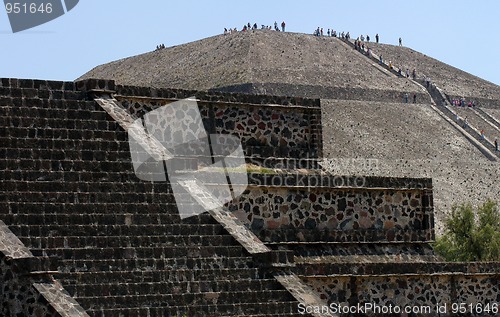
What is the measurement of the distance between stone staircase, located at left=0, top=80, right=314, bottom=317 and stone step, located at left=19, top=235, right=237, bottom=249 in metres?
0.01

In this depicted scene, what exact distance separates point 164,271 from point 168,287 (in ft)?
0.92

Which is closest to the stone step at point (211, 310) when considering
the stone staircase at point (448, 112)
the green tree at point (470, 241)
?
the green tree at point (470, 241)

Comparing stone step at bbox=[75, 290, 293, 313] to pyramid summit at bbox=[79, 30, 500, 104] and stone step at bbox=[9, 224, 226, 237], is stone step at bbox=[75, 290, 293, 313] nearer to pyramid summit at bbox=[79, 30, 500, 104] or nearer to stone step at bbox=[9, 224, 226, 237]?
stone step at bbox=[9, 224, 226, 237]

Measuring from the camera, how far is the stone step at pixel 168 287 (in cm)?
1612

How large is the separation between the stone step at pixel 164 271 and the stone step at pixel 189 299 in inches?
13.2

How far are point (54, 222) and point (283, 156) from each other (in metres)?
6.52

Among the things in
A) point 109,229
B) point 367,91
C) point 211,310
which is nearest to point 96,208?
point 109,229

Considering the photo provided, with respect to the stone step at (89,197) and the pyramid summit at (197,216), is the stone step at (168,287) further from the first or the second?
the stone step at (89,197)

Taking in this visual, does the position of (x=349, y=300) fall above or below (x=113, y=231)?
below

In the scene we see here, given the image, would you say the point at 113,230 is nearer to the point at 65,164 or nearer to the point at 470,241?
the point at 65,164

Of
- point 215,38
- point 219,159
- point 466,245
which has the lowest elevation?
point 466,245

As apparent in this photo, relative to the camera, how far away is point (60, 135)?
18.7 m

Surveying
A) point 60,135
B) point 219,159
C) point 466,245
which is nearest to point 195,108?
point 219,159

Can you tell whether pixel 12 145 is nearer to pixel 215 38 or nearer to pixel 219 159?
pixel 219 159
